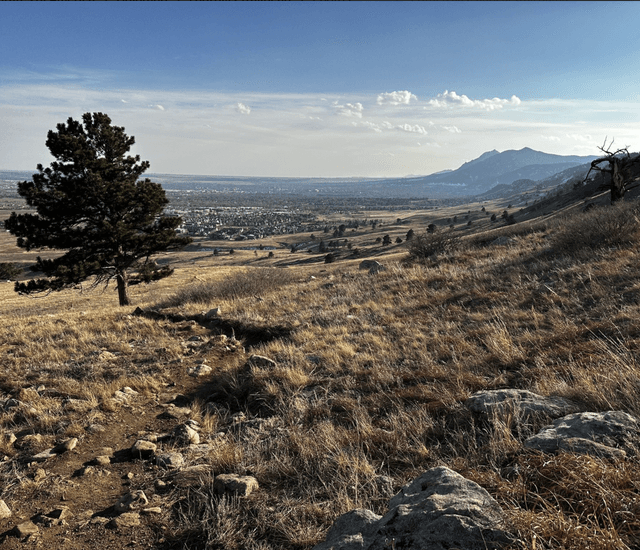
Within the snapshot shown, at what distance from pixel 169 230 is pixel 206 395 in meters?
18.7

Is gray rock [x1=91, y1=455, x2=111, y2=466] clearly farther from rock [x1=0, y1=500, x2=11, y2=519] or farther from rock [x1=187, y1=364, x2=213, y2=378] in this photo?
rock [x1=187, y1=364, x2=213, y2=378]

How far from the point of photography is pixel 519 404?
3.64 meters

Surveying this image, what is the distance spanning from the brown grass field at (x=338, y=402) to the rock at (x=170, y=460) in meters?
0.12

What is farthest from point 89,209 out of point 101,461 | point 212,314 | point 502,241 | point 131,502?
point 502,241

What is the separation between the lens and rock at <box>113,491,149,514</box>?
320cm

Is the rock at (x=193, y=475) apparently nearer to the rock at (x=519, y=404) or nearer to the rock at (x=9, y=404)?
the rock at (x=519, y=404)

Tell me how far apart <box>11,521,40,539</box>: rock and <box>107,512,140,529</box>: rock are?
1.93 feet

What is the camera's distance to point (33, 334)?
981cm

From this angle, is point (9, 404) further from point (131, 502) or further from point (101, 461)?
point (131, 502)

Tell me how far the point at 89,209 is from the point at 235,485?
21.4m

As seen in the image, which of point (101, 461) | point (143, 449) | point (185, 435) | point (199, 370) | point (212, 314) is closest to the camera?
point (101, 461)

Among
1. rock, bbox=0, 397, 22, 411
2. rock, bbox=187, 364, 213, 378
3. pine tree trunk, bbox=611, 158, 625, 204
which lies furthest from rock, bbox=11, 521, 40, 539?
pine tree trunk, bbox=611, 158, 625, 204

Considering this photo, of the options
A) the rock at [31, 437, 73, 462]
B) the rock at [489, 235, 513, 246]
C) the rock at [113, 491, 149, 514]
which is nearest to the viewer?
the rock at [113, 491, 149, 514]

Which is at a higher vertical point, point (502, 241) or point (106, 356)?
point (502, 241)
